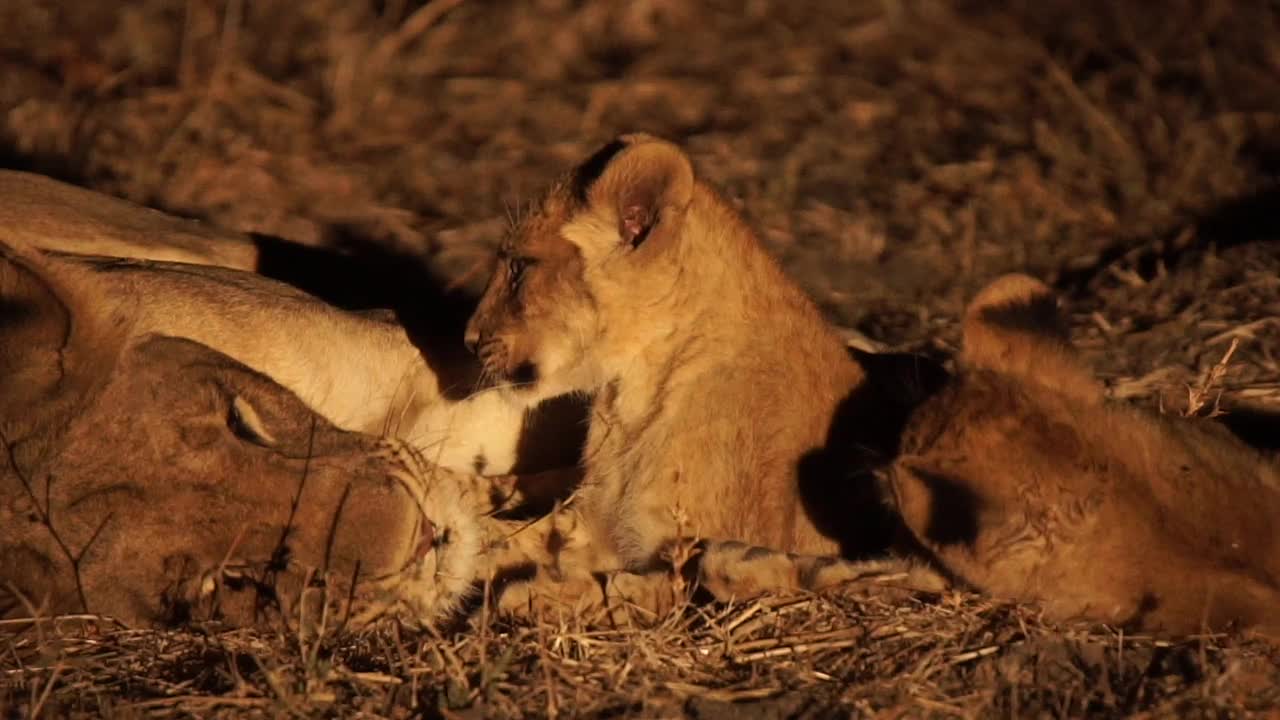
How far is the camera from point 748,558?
3.46 m

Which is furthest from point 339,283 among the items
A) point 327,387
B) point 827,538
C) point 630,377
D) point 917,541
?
point 917,541

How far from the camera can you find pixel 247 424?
3.77 meters

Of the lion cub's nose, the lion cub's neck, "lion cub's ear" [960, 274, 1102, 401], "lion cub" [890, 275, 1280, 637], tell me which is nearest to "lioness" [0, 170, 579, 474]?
the lion cub's nose

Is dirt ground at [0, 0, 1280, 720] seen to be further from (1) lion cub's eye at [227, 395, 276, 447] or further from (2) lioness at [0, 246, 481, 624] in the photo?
(1) lion cub's eye at [227, 395, 276, 447]

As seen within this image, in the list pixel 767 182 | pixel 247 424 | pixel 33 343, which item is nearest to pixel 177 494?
pixel 247 424

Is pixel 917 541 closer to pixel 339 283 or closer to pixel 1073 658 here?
pixel 1073 658

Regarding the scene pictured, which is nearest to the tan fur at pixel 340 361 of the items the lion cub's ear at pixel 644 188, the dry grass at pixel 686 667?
the lion cub's ear at pixel 644 188

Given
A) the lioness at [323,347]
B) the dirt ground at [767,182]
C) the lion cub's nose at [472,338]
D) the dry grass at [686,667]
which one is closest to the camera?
the dry grass at [686,667]

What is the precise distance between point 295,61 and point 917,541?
5710 mm

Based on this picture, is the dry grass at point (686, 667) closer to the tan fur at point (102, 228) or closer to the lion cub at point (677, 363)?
the lion cub at point (677, 363)

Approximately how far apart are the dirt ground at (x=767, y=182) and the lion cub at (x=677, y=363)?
0.31 meters

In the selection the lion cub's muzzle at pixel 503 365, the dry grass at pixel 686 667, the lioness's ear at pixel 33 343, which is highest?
the lioness's ear at pixel 33 343

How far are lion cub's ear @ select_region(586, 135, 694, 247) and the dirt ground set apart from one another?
2.80ft

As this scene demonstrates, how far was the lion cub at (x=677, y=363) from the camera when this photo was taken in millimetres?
3654
